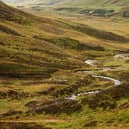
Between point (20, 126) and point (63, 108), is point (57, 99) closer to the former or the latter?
point (63, 108)

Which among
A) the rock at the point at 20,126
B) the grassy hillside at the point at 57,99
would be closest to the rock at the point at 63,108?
the grassy hillside at the point at 57,99

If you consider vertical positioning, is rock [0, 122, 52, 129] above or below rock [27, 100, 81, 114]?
above

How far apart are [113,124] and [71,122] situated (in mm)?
10121

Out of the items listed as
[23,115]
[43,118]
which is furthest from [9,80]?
[43,118]

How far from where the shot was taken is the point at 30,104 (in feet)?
428

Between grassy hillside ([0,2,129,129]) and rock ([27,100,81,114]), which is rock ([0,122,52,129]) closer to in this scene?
grassy hillside ([0,2,129,129])

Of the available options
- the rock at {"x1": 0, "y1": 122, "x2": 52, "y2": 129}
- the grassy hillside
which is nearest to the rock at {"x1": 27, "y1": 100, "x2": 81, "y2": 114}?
the grassy hillside

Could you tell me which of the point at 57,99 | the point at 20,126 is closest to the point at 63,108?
the point at 20,126

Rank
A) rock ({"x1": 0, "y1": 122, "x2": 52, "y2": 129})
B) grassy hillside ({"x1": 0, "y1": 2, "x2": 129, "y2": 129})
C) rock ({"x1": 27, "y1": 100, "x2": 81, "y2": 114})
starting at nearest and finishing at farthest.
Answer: rock ({"x1": 0, "y1": 122, "x2": 52, "y2": 129}), grassy hillside ({"x1": 0, "y1": 2, "x2": 129, "y2": 129}), rock ({"x1": 27, "y1": 100, "x2": 81, "y2": 114})

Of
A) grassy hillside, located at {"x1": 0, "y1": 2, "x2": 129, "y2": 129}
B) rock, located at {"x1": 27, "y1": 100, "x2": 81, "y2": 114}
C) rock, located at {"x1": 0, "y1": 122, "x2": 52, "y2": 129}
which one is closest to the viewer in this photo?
rock, located at {"x1": 0, "y1": 122, "x2": 52, "y2": 129}

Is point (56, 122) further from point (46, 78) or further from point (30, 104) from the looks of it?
point (46, 78)

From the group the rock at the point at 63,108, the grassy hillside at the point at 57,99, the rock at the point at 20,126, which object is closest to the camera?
the rock at the point at 20,126

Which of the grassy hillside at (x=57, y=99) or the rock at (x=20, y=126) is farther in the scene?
the grassy hillside at (x=57, y=99)

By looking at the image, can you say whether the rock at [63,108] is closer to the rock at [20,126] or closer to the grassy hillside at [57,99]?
the grassy hillside at [57,99]
